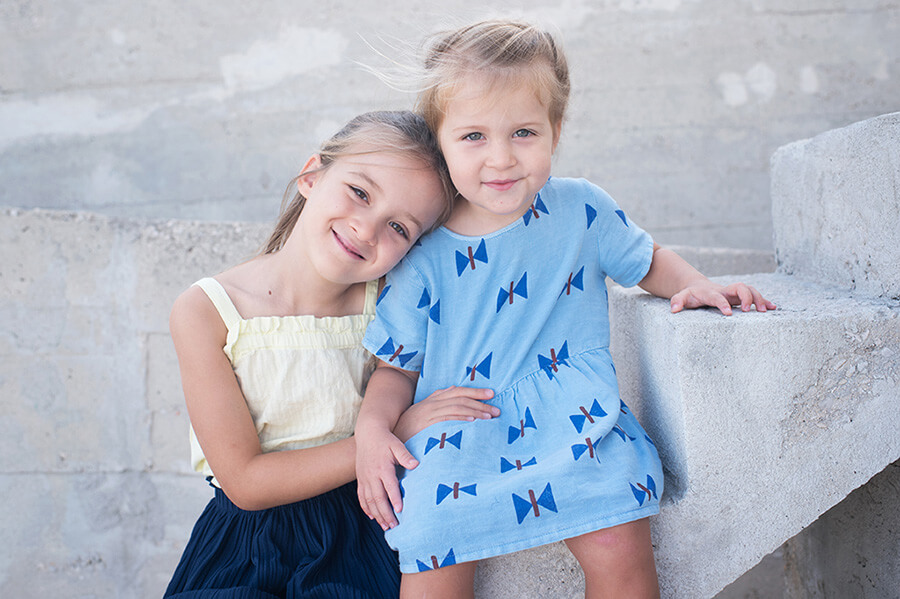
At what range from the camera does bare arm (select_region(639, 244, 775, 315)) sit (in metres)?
1.29

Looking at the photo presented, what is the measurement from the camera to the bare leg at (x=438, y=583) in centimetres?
116

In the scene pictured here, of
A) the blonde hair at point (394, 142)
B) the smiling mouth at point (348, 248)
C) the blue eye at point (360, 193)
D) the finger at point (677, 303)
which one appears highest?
the blonde hair at point (394, 142)

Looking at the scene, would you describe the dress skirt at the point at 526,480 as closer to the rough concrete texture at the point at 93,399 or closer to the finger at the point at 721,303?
the finger at the point at 721,303

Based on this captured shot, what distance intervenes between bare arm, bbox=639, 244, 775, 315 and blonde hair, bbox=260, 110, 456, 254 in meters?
0.45

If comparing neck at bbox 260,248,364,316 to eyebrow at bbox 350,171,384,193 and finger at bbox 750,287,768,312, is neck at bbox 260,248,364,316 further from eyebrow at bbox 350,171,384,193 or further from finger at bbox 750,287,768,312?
finger at bbox 750,287,768,312

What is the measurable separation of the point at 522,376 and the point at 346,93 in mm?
1736

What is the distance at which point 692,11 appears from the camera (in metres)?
2.65

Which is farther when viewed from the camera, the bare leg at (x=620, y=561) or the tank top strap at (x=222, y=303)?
the tank top strap at (x=222, y=303)

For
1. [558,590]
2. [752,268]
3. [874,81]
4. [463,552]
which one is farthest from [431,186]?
[874,81]

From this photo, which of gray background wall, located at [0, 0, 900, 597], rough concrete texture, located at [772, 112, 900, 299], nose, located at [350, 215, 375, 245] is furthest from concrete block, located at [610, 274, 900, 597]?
gray background wall, located at [0, 0, 900, 597]

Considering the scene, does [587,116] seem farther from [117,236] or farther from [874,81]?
[117,236]

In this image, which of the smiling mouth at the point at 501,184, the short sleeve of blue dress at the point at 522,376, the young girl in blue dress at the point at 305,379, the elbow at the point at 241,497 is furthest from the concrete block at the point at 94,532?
the smiling mouth at the point at 501,184

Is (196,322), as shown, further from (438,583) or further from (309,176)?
(438,583)

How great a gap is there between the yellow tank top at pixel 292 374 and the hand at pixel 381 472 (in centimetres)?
15
